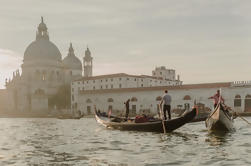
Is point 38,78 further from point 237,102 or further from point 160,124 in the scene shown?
point 160,124

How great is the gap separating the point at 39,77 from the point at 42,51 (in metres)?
6.24

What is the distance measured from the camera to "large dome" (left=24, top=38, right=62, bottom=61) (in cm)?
7600

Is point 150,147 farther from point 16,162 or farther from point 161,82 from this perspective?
point 161,82

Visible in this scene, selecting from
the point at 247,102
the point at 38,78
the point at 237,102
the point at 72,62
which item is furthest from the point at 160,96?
the point at 72,62

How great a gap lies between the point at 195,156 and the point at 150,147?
2228 mm

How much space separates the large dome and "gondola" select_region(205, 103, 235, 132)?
2560 inches

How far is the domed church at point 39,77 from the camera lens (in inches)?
2768

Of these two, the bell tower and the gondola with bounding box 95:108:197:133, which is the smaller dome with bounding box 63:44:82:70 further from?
the gondola with bounding box 95:108:197:133

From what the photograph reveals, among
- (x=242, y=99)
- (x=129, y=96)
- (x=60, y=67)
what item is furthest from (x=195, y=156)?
(x=60, y=67)

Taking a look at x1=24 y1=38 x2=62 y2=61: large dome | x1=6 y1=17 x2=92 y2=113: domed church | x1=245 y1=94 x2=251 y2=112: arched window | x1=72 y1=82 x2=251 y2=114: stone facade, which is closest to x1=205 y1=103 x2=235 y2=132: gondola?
x1=72 y1=82 x2=251 y2=114: stone facade

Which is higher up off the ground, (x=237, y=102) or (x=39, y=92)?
(x=39, y=92)

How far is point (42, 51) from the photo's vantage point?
250ft

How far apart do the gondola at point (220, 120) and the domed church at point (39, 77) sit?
56390 millimetres

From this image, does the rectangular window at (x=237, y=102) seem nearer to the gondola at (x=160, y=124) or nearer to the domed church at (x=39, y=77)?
the gondola at (x=160, y=124)
